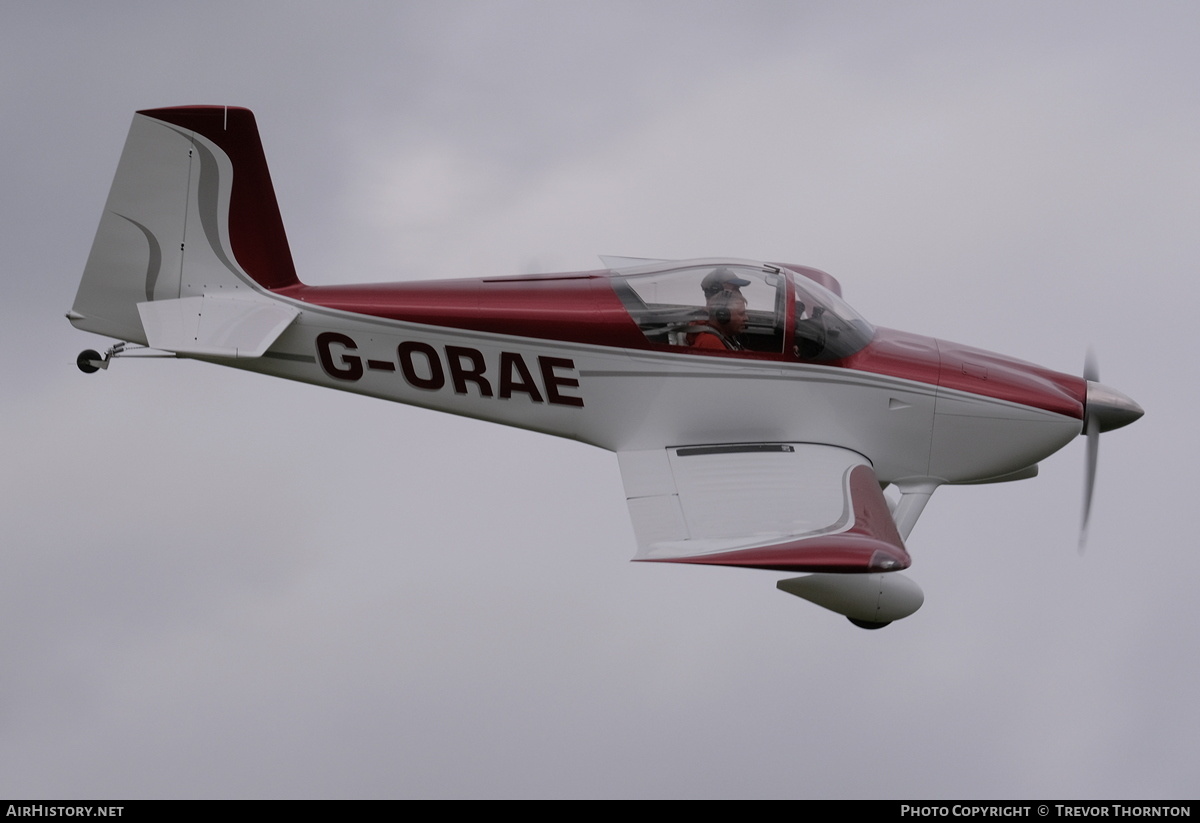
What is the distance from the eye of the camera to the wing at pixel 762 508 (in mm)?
8266

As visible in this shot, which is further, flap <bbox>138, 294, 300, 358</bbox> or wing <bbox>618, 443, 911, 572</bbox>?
flap <bbox>138, 294, 300, 358</bbox>

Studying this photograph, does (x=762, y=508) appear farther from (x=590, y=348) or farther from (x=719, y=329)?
(x=590, y=348)

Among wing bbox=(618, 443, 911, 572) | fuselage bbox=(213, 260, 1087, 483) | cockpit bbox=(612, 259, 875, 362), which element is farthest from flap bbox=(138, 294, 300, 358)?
wing bbox=(618, 443, 911, 572)

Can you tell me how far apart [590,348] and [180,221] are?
292 cm

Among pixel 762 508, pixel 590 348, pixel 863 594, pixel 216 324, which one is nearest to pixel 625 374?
pixel 590 348

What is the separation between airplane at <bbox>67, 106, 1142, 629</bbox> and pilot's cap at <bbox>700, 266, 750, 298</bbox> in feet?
0.04

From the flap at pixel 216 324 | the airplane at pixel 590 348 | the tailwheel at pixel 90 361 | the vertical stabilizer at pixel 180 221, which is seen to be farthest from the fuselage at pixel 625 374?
the tailwheel at pixel 90 361

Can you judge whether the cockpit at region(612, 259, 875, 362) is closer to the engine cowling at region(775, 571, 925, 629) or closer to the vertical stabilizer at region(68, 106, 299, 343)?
the engine cowling at region(775, 571, 925, 629)

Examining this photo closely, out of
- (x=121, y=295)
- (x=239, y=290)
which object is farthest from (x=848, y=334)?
(x=121, y=295)

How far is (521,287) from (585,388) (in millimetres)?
849

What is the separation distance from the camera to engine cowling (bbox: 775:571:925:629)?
9008mm

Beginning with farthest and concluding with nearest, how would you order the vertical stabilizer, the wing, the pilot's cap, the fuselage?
1. the pilot's cap
2. the fuselage
3. the vertical stabilizer
4. the wing

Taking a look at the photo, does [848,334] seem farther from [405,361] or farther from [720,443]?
[405,361]

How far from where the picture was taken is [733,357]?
9.80 metres
